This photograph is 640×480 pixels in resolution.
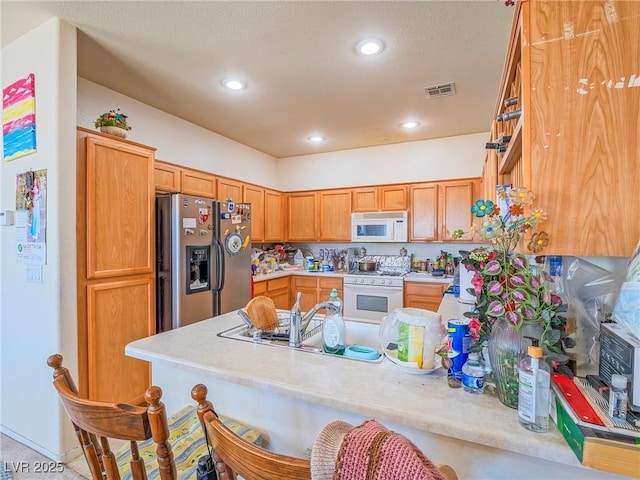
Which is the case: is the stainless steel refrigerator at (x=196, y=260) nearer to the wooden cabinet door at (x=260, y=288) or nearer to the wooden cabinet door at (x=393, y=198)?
the wooden cabinet door at (x=260, y=288)

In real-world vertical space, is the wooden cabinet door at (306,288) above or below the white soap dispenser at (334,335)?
below

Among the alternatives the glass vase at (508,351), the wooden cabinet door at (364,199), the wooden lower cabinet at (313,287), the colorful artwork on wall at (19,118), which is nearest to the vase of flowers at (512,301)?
the glass vase at (508,351)

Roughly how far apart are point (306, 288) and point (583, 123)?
12.2 feet

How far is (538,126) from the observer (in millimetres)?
915

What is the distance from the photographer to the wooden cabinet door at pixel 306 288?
14.0ft

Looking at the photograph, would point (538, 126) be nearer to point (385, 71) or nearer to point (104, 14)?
point (385, 71)

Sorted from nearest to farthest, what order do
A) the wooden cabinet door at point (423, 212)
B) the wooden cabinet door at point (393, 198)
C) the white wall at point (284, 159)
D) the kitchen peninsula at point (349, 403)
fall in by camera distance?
the kitchen peninsula at point (349, 403) → the white wall at point (284, 159) → the wooden cabinet door at point (423, 212) → the wooden cabinet door at point (393, 198)

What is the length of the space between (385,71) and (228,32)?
1.15 meters

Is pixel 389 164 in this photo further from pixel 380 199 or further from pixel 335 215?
pixel 335 215

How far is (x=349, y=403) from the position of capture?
3.03 feet

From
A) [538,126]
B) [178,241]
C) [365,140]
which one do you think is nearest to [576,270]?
[538,126]

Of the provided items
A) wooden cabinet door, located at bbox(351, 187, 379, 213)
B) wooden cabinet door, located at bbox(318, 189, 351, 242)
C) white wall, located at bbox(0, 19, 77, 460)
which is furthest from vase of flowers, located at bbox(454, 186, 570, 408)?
wooden cabinet door, located at bbox(318, 189, 351, 242)

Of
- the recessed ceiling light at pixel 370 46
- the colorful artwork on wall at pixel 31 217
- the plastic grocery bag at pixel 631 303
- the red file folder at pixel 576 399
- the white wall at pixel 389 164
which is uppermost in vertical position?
the recessed ceiling light at pixel 370 46

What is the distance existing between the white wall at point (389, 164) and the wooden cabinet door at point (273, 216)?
1.09ft
